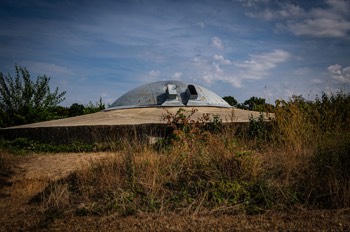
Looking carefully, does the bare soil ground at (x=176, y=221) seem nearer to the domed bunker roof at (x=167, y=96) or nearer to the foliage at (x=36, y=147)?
the foliage at (x=36, y=147)

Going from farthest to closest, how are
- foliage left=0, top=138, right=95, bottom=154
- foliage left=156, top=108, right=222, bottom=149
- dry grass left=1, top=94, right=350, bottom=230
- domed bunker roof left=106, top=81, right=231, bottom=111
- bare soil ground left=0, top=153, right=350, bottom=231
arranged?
domed bunker roof left=106, top=81, right=231, bottom=111 < foliage left=0, top=138, right=95, bottom=154 < foliage left=156, top=108, right=222, bottom=149 < dry grass left=1, top=94, right=350, bottom=230 < bare soil ground left=0, top=153, right=350, bottom=231

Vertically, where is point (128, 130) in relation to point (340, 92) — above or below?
below

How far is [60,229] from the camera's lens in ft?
11.7

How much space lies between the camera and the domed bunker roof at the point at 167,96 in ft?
42.5

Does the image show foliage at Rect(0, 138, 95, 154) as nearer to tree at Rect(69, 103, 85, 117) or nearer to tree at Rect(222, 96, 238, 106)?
tree at Rect(69, 103, 85, 117)

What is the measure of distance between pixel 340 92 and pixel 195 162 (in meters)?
6.39

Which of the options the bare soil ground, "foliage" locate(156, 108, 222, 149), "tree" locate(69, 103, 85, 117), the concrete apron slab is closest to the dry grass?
the bare soil ground

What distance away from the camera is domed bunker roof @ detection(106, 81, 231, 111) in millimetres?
12945

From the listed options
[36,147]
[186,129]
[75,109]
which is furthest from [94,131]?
[75,109]

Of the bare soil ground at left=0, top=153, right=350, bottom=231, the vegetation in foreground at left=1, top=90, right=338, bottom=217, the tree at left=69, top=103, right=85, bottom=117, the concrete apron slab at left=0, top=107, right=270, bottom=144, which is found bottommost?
the bare soil ground at left=0, top=153, right=350, bottom=231

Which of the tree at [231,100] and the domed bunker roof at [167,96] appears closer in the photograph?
the domed bunker roof at [167,96]

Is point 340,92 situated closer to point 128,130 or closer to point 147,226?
point 128,130

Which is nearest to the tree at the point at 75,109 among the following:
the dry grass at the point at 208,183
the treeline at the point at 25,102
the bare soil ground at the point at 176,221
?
the treeline at the point at 25,102

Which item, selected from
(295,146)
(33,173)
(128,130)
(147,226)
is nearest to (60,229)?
(147,226)
